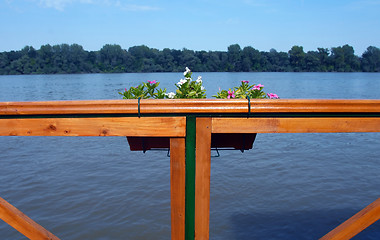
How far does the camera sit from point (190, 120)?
2195 mm

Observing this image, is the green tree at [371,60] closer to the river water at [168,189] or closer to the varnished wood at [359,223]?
the river water at [168,189]

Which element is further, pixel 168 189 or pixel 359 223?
pixel 168 189

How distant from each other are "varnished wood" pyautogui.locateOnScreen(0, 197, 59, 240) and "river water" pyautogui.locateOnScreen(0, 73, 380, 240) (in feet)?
11.7

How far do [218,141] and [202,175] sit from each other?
0.63 meters

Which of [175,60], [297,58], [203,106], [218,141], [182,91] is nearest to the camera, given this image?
[203,106]

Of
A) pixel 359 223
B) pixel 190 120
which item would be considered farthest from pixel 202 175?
pixel 359 223

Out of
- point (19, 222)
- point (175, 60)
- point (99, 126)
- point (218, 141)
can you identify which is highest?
point (175, 60)

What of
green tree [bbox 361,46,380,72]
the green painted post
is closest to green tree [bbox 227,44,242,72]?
green tree [bbox 361,46,380,72]

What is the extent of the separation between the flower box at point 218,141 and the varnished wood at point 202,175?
557 mm

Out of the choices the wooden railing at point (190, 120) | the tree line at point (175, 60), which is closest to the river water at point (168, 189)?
the wooden railing at point (190, 120)

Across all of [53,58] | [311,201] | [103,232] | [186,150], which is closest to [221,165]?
[311,201]

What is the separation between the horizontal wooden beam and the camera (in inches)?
83.4

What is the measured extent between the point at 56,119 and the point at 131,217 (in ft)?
15.4

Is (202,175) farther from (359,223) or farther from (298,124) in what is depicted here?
(359,223)
